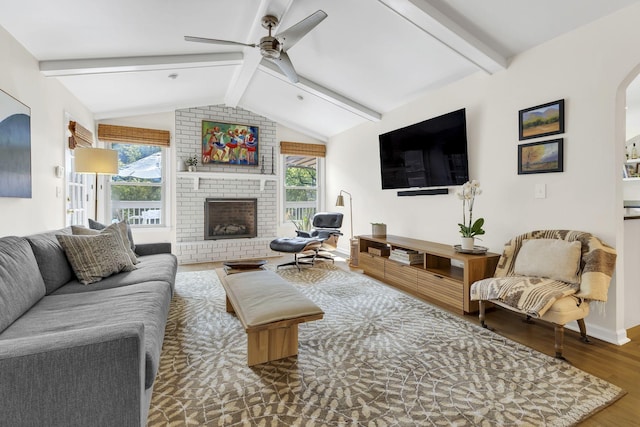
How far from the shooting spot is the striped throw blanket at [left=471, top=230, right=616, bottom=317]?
2061mm

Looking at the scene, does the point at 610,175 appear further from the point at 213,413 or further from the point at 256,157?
the point at 256,157

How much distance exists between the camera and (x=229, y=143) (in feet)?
18.6

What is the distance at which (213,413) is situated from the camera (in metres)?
1.50

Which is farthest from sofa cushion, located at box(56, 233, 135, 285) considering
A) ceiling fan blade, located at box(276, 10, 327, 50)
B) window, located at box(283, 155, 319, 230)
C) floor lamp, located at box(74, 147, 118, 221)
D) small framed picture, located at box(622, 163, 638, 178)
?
small framed picture, located at box(622, 163, 638, 178)

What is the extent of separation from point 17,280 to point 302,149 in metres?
4.94

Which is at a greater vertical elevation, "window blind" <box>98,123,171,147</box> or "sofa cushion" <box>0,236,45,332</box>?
"window blind" <box>98,123,171,147</box>

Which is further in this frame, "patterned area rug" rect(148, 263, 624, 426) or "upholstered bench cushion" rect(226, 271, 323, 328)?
"upholstered bench cushion" rect(226, 271, 323, 328)

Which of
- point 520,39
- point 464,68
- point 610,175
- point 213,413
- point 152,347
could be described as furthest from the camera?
point 464,68

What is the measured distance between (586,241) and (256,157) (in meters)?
4.88

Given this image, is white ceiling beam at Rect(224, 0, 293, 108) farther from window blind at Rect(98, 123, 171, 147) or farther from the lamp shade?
the lamp shade

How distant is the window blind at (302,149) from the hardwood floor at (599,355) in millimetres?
4326

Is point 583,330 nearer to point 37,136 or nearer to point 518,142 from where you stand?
point 518,142

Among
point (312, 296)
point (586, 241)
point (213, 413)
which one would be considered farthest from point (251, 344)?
point (586, 241)

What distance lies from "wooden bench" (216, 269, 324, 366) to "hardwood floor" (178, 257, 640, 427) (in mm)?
1452
